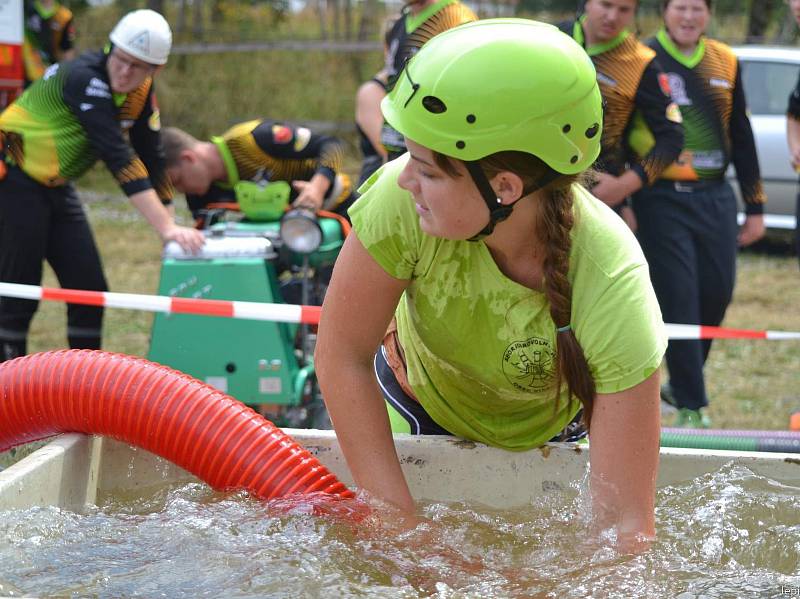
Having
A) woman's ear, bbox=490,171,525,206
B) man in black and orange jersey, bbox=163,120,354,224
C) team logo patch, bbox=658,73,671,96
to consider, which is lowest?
man in black and orange jersey, bbox=163,120,354,224

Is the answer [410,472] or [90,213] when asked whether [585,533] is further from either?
[90,213]

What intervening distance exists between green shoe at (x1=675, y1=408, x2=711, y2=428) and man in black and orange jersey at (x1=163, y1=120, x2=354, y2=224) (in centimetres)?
221

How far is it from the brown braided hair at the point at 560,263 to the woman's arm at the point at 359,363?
35 cm

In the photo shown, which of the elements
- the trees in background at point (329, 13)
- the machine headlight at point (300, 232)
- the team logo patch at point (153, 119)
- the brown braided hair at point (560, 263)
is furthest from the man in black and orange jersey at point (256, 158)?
the trees in background at point (329, 13)

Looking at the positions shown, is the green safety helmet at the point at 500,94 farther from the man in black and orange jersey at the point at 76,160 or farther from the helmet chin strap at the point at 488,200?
the man in black and orange jersey at the point at 76,160

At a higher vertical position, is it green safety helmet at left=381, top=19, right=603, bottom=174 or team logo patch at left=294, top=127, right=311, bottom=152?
green safety helmet at left=381, top=19, right=603, bottom=174

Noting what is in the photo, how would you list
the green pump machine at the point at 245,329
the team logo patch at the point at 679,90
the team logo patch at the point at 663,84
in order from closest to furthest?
1. the green pump machine at the point at 245,329
2. the team logo patch at the point at 663,84
3. the team logo patch at the point at 679,90

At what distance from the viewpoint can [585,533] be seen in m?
2.68

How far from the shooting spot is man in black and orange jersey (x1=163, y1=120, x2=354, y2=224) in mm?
6219

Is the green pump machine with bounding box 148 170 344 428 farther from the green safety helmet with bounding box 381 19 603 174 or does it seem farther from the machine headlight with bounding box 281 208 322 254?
the green safety helmet with bounding box 381 19 603 174

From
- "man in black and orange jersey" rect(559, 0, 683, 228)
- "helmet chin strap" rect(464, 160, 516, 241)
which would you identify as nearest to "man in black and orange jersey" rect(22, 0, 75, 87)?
"man in black and orange jersey" rect(559, 0, 683, 228)

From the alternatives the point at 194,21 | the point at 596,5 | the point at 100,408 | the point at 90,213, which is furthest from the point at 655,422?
the point at 194,21

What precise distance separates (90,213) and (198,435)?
407 inches

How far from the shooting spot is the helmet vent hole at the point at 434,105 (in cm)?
229
